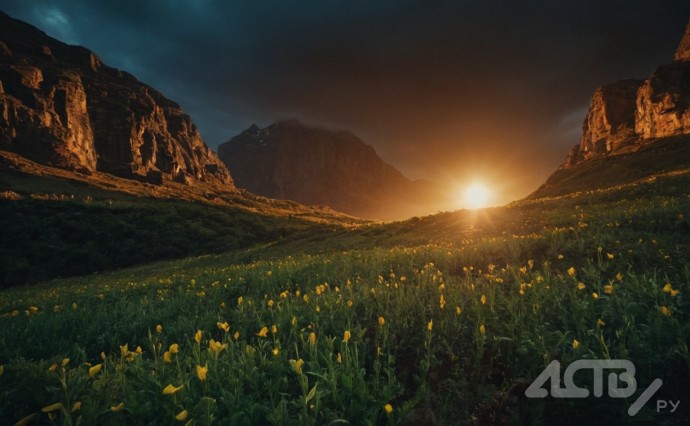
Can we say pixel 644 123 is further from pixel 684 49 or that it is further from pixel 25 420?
pixel 25 420

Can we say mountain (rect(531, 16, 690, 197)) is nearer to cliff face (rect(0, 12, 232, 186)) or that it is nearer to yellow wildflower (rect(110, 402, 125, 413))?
yellow wildflower (rect(110, 402, 125, 413))

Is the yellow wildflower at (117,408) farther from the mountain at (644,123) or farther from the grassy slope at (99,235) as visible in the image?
the mountain at (644,123)

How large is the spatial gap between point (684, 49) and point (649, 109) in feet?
170

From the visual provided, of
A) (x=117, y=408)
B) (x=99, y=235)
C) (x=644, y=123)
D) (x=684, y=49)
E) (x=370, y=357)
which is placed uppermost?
(x=684, y=49)

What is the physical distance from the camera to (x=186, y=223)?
169 ft

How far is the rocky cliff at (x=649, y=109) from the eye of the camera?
124188 millimetres

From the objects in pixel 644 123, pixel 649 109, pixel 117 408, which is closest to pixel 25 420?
pixel 117 408

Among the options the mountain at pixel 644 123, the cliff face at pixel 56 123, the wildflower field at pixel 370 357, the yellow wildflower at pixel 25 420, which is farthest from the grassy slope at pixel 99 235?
the cliff face at pixel 56 123

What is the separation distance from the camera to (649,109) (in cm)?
14362

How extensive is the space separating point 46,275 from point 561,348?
45.8m

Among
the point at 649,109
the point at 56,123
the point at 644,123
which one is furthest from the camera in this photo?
the point at 644,123

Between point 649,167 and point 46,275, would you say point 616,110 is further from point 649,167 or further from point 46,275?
point 46,275

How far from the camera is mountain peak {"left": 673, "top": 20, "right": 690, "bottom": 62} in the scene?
518 ft

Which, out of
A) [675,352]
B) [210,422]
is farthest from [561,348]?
[210,422]
